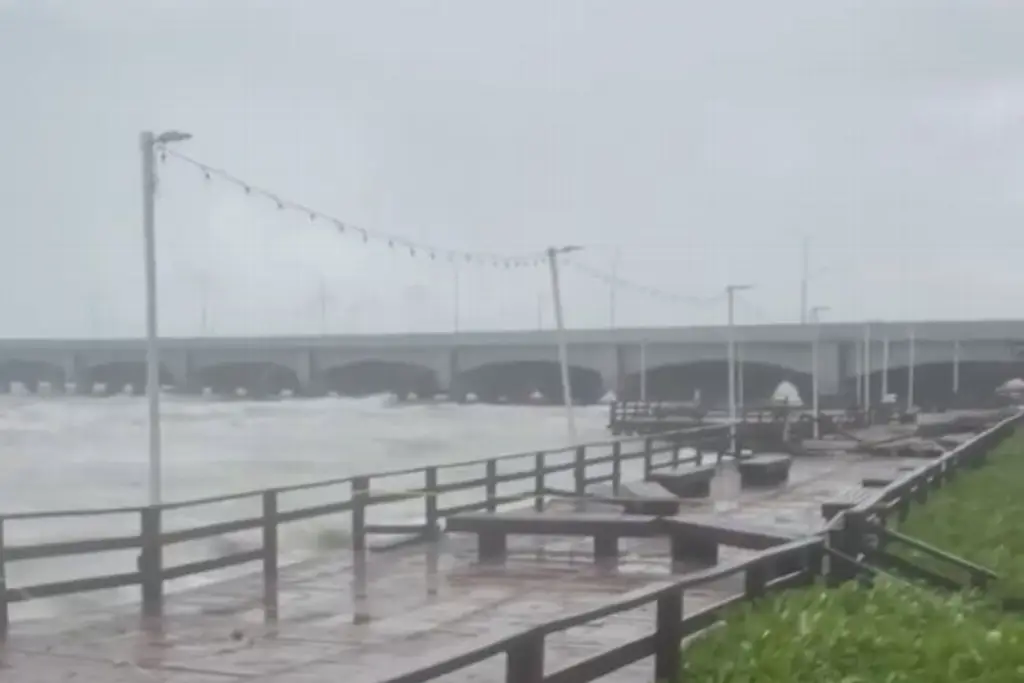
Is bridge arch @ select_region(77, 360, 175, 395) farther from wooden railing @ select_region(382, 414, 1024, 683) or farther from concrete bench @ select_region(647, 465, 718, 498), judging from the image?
wooden railing @ select_region(382, 414, 1024, 683)

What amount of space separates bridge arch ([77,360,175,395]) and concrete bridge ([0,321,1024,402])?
0.76 feet

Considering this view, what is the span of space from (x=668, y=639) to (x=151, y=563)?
6.05 m

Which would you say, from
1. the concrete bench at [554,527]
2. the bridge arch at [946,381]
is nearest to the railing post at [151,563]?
the concrete bench at [554,527]

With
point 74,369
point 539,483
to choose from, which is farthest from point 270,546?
point 74,369

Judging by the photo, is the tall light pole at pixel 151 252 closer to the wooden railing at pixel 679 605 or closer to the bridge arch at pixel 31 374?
the wooden railing at pixel 679 605

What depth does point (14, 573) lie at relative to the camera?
1938cm

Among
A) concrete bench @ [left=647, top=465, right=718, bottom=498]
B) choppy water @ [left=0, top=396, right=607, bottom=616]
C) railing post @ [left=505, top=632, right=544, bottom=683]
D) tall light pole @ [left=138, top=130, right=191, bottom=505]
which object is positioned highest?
tall light pole @ [left=138, top=130, right=191, bottom=505]

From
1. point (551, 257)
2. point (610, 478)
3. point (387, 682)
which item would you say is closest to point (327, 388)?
point (551, 257)

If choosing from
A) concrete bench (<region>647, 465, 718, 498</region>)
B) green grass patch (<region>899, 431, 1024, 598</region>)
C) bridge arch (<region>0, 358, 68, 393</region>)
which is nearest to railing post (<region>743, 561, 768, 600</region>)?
green grass patch (<region>899, 431, 1024, 598</region>)

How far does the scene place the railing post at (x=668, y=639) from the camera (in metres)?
7.30

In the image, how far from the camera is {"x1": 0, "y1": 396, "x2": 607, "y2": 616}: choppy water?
25172mm

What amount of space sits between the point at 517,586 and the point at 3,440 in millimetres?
58822

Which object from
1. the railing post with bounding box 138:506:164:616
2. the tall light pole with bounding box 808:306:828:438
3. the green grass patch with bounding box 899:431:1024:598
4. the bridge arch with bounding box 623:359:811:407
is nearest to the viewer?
the green grass patch with bounding box 899:431:1024:598

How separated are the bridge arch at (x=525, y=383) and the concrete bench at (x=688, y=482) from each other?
232ft
